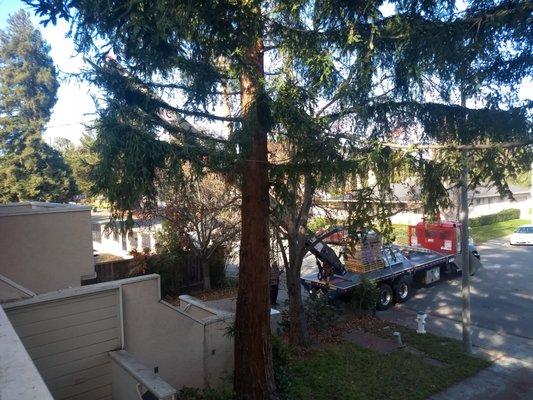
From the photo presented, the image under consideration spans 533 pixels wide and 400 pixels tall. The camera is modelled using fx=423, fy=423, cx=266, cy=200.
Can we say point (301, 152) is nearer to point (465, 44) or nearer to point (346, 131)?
point (346, 131)

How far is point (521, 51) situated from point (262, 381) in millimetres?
6350

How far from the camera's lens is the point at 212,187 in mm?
13906

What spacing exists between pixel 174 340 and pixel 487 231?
28.5 meters

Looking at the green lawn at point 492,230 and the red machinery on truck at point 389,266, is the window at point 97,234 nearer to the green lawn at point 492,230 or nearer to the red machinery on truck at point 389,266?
the red machinery on truck at point 389,266

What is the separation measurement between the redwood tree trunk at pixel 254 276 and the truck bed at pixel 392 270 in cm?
597

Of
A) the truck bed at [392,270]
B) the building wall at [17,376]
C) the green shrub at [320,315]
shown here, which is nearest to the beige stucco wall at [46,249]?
the green shrub at [320,315]

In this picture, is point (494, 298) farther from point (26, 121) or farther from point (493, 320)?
point (26, 121)

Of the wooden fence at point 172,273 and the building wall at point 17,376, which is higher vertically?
the building wall at point 17,376

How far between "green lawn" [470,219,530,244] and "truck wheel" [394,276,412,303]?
47.4 feet

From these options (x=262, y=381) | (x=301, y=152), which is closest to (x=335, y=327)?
(x=262, y=381)

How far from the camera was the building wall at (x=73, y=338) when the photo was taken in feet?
19.4

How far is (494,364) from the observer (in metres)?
9.27

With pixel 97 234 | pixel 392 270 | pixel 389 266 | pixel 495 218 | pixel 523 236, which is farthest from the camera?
pixel 495 218

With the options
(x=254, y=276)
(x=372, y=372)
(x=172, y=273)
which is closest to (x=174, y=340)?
(x=254, y=276)
